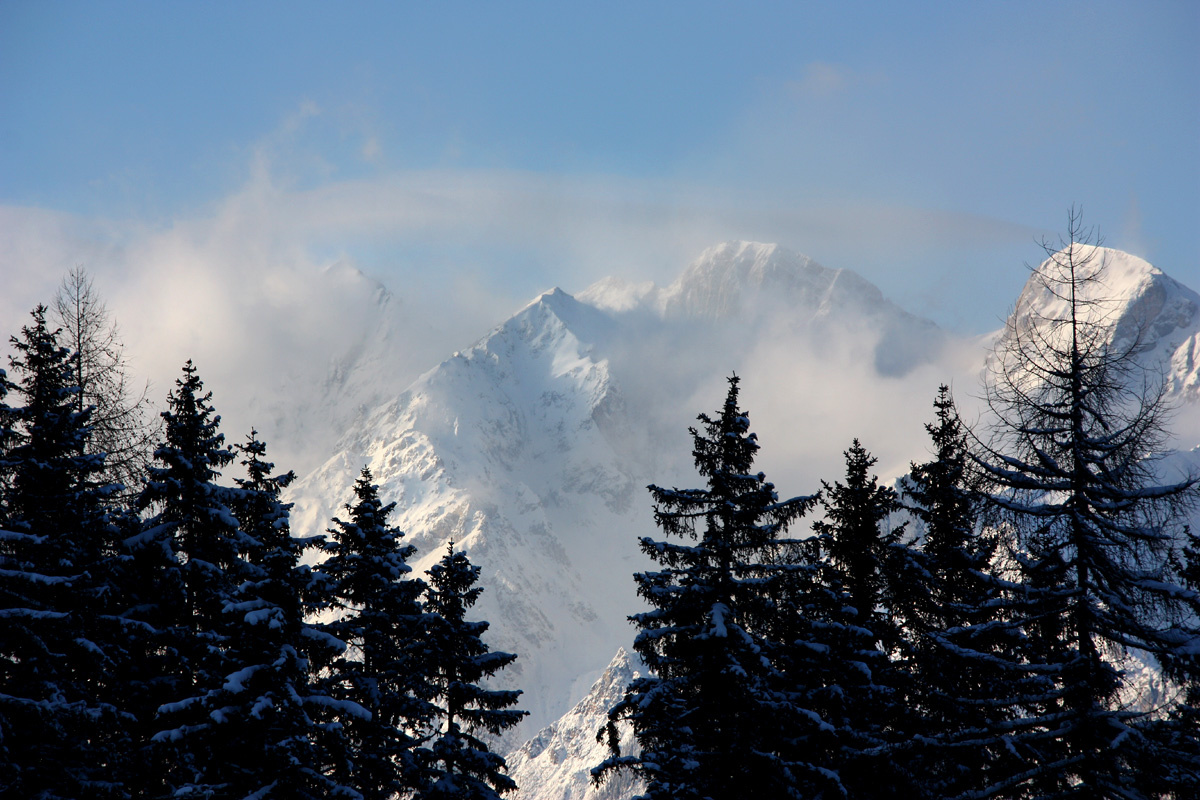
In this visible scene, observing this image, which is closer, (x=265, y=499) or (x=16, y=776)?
(x=16, y=776)

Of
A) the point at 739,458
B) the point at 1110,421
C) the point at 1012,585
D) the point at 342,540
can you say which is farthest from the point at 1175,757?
the point at 342,540

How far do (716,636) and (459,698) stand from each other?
9120 mm

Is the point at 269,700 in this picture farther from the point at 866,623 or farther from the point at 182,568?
the point at 866,623

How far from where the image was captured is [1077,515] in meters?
15.8

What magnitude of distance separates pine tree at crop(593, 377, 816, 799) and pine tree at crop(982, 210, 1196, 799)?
4632 mm

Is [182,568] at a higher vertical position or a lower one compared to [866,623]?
lower

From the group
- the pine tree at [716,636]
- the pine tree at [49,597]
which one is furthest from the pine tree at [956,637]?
the pine tree at [49,597]

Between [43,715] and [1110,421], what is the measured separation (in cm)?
2017

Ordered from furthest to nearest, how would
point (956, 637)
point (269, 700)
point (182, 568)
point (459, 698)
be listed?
point (459, 698) < point (182, 568) < point (269, 700) < point (956, 637)

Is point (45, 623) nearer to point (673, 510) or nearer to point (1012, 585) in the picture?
point (673, 510)

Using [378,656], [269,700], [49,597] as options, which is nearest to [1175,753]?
[269,700]

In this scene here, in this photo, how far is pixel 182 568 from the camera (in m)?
21.5

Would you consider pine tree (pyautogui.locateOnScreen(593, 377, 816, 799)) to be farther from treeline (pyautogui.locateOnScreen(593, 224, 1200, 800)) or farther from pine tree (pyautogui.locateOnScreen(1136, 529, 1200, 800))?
pine tree (pyautogui.locateOnScreen(1136, 529, 1200, 800))

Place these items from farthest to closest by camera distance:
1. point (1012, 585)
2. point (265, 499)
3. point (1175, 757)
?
point (265, 499) < point (1012, 585) < point (1175, 757)
